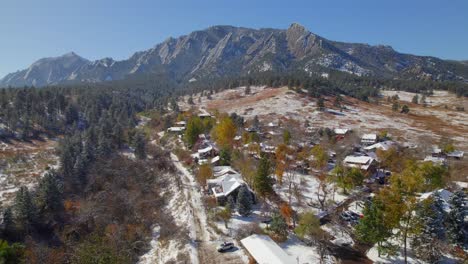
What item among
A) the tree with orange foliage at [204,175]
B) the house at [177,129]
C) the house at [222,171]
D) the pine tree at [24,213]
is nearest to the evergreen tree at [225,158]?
the house at [222,171]

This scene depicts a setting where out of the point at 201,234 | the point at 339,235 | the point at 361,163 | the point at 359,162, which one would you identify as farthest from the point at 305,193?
the point at 201,234

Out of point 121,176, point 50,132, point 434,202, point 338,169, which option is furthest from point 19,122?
point 434,202

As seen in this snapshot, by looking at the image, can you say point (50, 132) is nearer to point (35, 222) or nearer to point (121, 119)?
point (121, 119)

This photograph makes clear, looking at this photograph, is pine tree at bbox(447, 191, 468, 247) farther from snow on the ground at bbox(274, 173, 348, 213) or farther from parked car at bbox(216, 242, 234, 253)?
parked car at bbox(216, 242, 234, 253)

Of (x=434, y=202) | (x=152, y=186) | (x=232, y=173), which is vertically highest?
(x=434, y=202)

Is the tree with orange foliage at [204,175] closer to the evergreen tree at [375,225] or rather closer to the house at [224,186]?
the house at [224,186]
